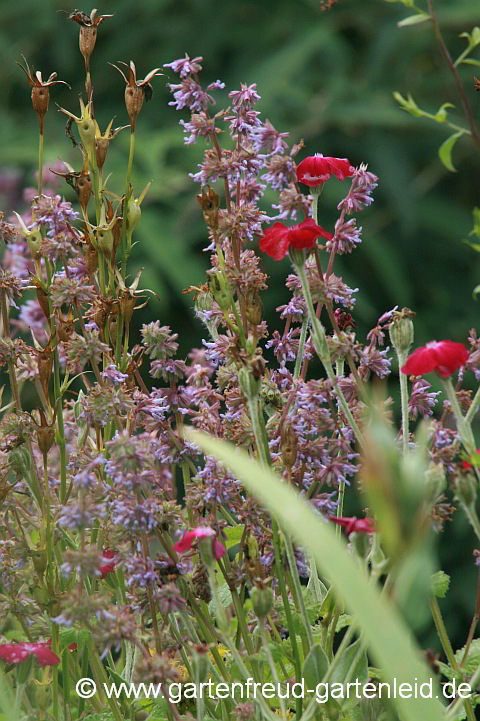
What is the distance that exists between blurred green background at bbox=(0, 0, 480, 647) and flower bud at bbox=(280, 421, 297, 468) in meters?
1.25

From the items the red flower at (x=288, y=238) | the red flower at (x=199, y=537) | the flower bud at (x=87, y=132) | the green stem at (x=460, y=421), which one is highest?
the flower bud at (x=87, y=132)

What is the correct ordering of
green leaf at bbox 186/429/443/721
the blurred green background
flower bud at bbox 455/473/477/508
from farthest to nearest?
1. the blurred green background
2. flower bud at bbox 455/473/477/508
3. green leaf at bbox 186/429/443/721

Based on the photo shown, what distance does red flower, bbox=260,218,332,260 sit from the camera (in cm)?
45

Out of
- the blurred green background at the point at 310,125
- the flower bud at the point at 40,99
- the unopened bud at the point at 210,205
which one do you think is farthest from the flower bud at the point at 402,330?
the blurred green background at the point at 310,125

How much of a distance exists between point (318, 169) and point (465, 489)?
0.21 metres

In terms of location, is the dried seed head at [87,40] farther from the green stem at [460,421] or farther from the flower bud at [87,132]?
the green stem at [460,421]

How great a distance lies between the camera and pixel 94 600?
1.42 feet

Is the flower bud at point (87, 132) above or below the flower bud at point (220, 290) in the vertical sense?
above

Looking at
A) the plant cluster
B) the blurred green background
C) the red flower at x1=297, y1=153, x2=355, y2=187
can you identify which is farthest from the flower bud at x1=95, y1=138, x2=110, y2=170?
the blurred green background

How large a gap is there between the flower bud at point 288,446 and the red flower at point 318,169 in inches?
5.4

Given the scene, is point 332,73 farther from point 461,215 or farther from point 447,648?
point 447,648

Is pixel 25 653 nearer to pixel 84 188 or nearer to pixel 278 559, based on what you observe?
pixel 278 559

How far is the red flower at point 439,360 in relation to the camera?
0.43m

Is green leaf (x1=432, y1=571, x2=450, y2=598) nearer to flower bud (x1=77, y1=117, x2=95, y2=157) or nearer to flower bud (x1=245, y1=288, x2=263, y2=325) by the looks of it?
flower bud (x1=245, y1=288, x2=263, y2=325)
